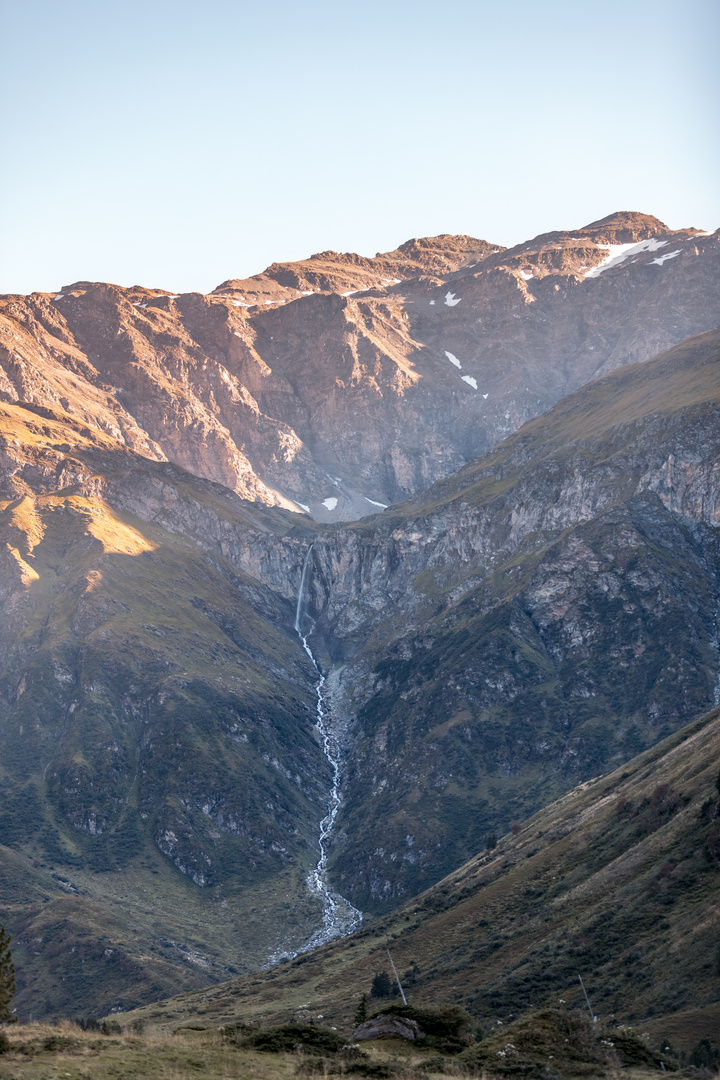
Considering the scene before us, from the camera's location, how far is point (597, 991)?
8706 centimetres

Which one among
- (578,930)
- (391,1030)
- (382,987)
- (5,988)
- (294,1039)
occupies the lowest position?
(391,1030)

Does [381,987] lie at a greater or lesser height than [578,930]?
greater

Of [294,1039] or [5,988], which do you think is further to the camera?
[294,1039]

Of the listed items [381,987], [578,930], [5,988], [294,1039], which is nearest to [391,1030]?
[294,1039]

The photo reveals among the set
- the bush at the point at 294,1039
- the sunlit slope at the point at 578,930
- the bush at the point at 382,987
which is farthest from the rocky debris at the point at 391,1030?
the bush at the point at 382,987

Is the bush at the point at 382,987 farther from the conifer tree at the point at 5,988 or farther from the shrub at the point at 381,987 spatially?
the conifer tree at the point at 5,988

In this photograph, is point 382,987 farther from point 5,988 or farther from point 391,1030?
point 5,988

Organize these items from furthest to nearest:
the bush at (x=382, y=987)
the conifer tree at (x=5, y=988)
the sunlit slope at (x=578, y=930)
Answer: the bush at (x=382, y=987)
the sunlit slope at (x=578, y=930)
the conifer tree at (x=5, y=988)

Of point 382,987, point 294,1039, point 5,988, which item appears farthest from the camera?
point 382,987

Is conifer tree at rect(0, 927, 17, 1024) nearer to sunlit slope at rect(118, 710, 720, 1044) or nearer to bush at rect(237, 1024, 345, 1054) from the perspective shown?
bush at rect(237, 1024, 345, 1054)

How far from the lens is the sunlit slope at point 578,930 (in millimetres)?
83625

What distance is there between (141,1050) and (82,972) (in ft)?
507

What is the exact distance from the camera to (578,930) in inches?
4013

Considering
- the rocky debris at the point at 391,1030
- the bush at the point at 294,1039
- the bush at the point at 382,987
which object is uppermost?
the bush at the point at 382,987
